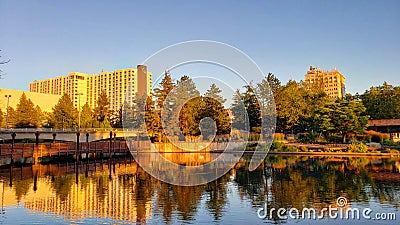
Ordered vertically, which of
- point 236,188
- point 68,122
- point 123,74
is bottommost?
point 236,188

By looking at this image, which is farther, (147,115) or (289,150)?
(147,115)

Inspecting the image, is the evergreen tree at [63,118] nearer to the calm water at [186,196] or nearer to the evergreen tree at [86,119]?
the evergreen tree at [86,119]

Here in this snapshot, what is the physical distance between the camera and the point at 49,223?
14336 millimetres

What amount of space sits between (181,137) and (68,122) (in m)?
25.1

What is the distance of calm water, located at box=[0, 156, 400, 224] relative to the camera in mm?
15195

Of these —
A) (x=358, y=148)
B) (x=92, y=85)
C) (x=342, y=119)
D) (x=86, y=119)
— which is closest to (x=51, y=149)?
(x=358, y=148)

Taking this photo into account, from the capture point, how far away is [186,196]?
1997 cm

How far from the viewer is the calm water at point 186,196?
15195 mm

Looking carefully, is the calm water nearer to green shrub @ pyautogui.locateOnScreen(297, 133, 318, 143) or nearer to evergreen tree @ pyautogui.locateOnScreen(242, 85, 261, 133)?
green shrub @ pyautogui.locateOnScreen(297, 133, 318, 143)

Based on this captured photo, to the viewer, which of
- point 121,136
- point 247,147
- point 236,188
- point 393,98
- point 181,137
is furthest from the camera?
point 393,98

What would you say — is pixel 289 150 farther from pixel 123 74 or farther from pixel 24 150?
pixel 123 74

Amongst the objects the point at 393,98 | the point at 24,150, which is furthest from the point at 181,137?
the point at 393,98

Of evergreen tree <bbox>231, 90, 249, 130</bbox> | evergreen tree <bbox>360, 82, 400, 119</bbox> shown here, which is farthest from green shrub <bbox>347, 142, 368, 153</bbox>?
evergreen tree <bbox>360, 82, 400, 119</bbox>

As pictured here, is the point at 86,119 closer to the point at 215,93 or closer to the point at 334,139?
the point at 215,93
